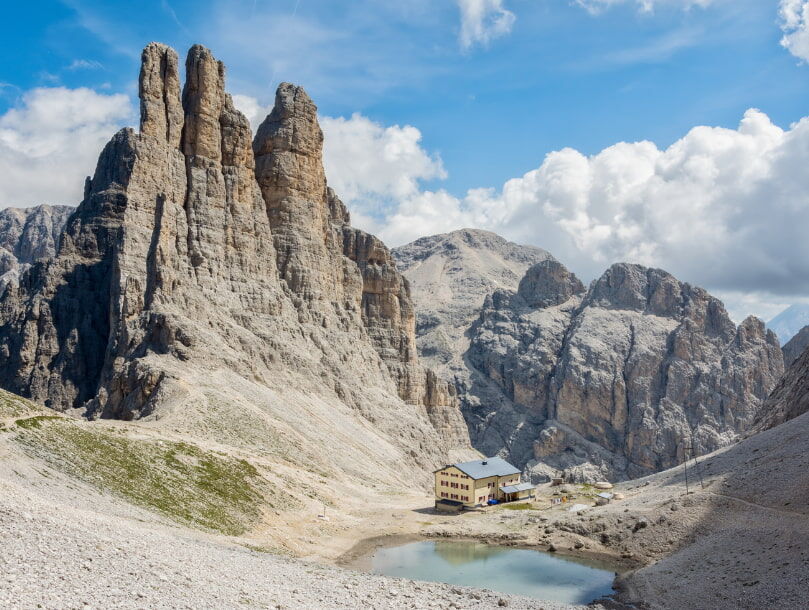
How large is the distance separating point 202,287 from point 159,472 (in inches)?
2374

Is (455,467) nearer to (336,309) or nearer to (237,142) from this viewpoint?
(336,309)

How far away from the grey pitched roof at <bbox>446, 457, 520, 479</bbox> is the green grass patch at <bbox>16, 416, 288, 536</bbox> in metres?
29.4

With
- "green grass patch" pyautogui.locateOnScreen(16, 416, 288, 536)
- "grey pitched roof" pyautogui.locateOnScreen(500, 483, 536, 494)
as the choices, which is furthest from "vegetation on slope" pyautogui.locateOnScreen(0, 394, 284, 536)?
"grey pitched roof" pyautogui.locateOnScreen(500, 483, 536, 494)

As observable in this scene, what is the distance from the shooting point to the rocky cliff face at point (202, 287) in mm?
110062

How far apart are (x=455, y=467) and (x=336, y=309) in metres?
59.6

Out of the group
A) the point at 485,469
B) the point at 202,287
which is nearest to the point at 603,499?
the point at 485,469

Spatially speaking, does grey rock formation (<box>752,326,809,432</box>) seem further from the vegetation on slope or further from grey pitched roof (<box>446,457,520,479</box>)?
the vegetation on slope

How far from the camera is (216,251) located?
12862 centimetres

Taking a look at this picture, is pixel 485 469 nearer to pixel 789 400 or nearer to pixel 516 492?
pixel 516 492

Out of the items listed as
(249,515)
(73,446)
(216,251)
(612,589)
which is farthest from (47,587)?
(216,251)

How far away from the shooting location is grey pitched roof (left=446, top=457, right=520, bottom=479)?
100 m

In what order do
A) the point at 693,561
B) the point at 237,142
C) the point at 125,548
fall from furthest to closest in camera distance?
1. the point at 237,142
2. the point at 693,561
3. the point at 125,548

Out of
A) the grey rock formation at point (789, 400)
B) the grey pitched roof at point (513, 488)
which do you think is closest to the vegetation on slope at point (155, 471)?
the grey pitched roof at point (513, 488)

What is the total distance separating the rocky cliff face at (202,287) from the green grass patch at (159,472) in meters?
19.4
